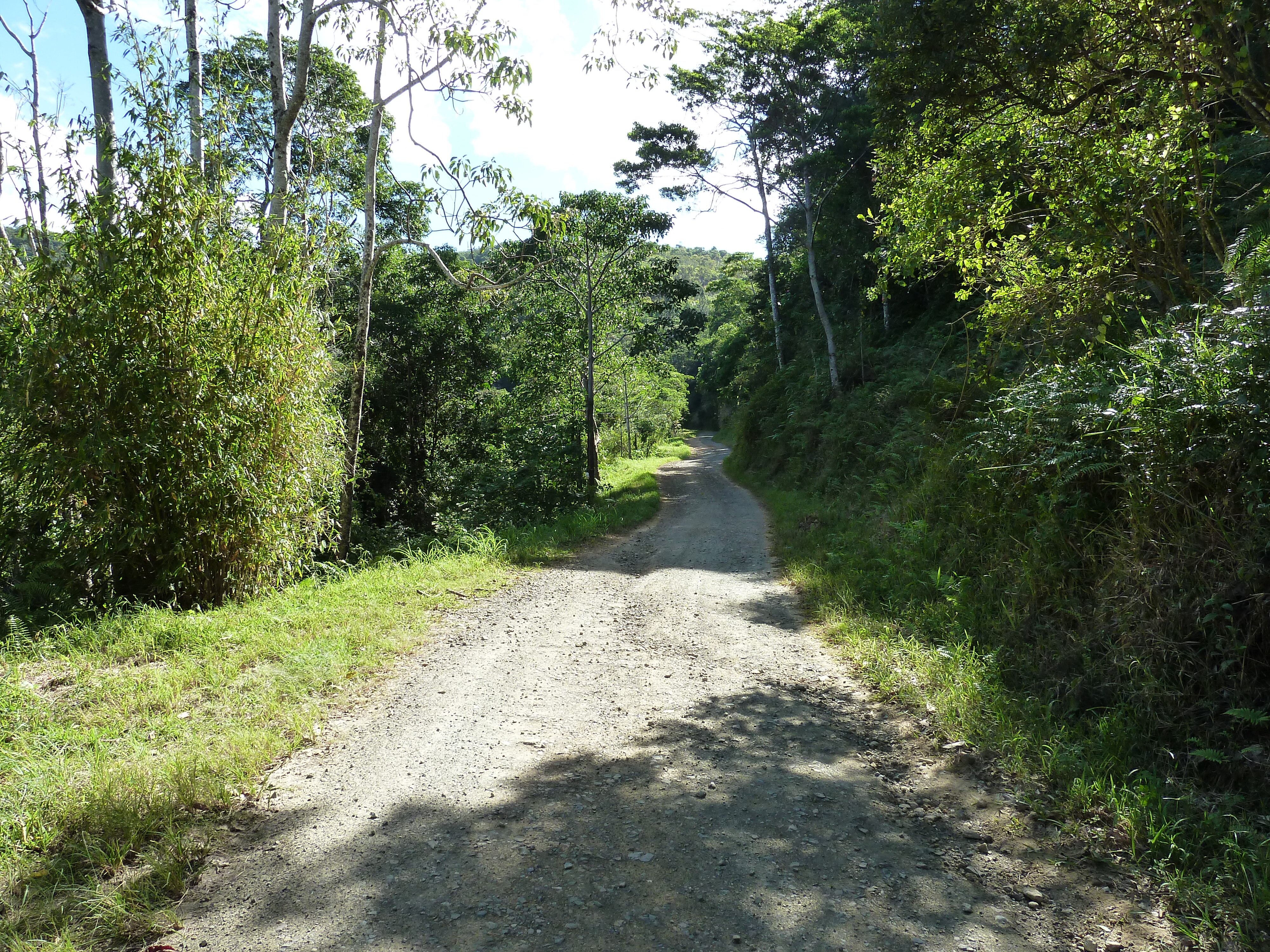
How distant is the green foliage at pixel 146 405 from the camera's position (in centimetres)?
651

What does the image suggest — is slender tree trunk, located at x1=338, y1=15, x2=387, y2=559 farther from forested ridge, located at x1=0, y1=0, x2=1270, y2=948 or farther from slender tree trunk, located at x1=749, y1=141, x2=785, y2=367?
slender tree trunk, located at x1=749, y1=141, x2=785, y2=367

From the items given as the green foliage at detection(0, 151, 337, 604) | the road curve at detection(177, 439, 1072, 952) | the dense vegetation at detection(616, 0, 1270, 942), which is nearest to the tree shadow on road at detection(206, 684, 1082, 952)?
the road curve at detection(177, 439, 1072, 952)

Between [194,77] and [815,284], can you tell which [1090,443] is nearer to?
[194,77]

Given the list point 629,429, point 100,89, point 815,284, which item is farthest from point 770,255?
point 100,89

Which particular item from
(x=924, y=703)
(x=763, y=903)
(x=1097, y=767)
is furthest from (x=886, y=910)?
(x=924, y=703)

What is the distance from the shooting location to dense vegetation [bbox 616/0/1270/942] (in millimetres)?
3730

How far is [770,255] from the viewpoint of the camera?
2512 centimetres

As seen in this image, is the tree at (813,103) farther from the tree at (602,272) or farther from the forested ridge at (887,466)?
the forested ridge at (887,466)

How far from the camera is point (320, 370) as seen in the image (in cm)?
834

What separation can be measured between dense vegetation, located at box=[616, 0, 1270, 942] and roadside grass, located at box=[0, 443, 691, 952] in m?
4.35

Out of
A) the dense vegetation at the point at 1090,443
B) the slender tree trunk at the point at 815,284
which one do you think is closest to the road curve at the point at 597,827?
the dense vegetation at the point at 1090,443

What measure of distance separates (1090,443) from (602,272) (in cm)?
1511

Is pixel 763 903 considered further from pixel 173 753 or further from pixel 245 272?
pixel 245 272

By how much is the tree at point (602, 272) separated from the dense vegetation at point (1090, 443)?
8.39m
